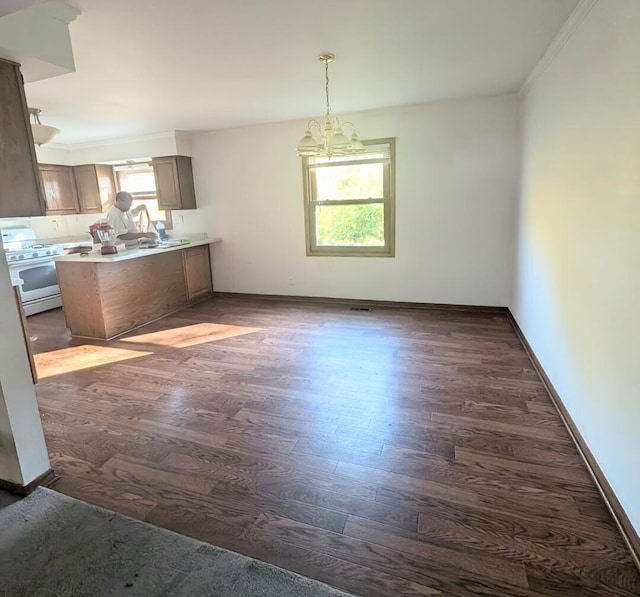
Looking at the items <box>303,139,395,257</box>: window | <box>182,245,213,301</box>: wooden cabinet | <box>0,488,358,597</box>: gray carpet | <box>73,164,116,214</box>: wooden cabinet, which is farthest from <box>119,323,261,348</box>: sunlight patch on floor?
<box>73,164,116,214</box>: wooden cabinet

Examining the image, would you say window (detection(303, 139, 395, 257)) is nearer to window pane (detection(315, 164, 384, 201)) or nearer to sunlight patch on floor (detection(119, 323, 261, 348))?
window pane (detection(315, 164, 384, 201))

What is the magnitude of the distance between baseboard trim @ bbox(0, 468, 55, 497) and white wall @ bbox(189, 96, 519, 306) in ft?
12.6

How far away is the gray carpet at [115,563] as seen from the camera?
141 cm

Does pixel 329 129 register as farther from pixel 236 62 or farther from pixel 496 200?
pixel 496 200

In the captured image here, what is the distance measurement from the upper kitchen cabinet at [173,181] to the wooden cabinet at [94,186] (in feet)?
3.76

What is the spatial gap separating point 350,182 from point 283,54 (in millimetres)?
2295

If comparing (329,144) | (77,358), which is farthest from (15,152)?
(77,358)

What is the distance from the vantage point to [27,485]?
6.20 feet

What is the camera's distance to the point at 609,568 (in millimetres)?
1429

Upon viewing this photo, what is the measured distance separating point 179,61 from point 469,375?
127 inches

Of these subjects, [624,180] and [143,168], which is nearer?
[624,180]

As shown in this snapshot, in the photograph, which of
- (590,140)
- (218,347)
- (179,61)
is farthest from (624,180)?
(218,347)

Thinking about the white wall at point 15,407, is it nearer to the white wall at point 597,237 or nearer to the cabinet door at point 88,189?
the white wall at point 597,237

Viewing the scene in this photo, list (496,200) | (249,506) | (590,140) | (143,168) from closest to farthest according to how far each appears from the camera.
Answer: (249,506), (590,140), (496,200), (143,168)
